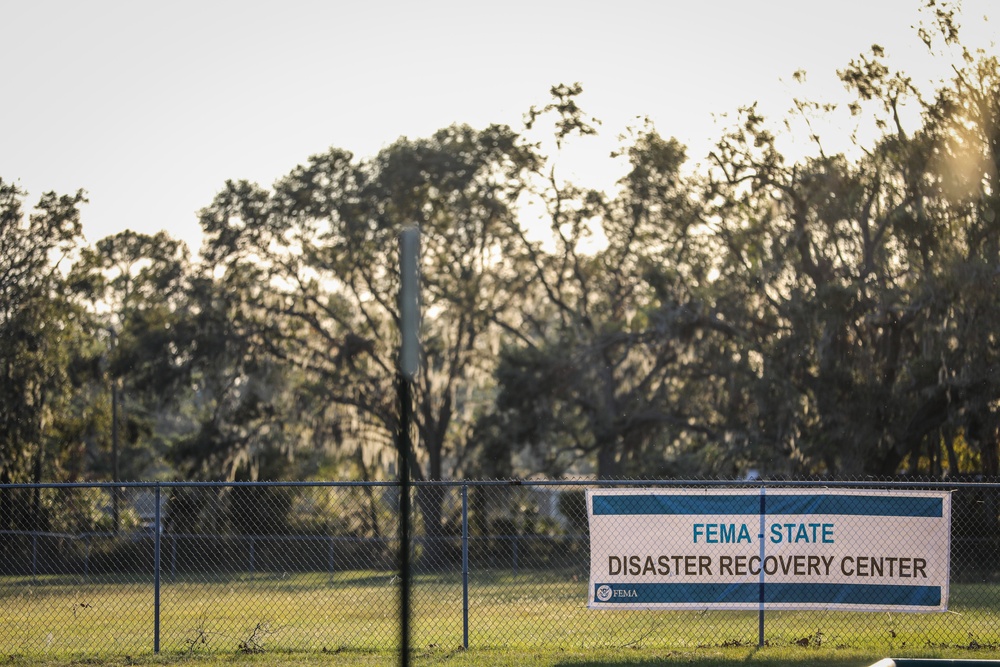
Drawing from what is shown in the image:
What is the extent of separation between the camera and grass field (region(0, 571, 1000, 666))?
12531 mm

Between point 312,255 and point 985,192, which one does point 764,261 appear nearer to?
point 985,192

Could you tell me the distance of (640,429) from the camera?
36.8 metres

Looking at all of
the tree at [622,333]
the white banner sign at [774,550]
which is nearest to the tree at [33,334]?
the tree at [622,333]

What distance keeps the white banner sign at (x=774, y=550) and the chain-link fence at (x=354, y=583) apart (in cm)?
21

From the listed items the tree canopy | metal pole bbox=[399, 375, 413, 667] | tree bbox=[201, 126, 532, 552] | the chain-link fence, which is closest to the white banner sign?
the chain-link fence

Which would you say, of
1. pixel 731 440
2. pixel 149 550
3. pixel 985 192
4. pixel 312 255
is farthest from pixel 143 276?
pixel 985 192

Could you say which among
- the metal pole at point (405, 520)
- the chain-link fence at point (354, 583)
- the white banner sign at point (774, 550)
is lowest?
the chain-link fence at point (354, 583)

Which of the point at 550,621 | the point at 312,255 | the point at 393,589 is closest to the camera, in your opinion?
the point at 550,621

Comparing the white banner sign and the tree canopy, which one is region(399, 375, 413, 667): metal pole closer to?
the white banner sign

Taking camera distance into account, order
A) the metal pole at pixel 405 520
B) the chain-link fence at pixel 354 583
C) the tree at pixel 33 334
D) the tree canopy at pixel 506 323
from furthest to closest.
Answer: the tree at pixel 33 334 < the tree canopy at pixel 506 323 < the chain-link fence at pixel 354 583 < the metal pole at pixel 405 520

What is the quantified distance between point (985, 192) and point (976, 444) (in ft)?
18.6

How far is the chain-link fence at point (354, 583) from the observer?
13.6 m

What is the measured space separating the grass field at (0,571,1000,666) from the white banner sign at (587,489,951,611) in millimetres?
561

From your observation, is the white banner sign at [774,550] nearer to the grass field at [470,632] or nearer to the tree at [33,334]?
the grass field at [470,632]
